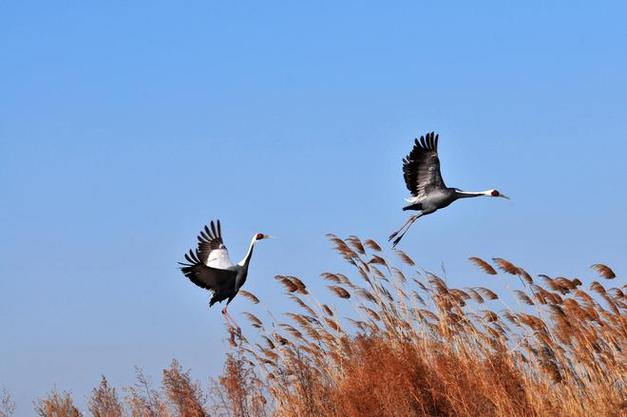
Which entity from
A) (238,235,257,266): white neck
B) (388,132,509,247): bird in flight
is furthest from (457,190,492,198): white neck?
(238,235,257,266): white neck

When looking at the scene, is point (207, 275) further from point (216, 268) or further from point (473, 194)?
point (473, 194)

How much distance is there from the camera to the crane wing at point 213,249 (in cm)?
1569

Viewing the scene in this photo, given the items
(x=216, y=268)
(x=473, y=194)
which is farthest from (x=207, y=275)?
(x=473, y=194)

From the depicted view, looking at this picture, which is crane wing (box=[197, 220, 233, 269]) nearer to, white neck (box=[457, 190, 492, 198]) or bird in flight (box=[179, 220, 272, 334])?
bird in flight (box=[179, 220, 272, 334])

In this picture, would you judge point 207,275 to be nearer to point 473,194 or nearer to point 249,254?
point 249,254

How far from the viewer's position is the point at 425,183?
52.0 feet

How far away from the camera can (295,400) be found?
1179 cm

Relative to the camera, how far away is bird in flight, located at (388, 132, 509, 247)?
50.4 feet

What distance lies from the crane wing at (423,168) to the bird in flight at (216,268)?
2.29 meters

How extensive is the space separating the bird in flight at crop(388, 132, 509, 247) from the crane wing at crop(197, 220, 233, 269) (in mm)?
2466

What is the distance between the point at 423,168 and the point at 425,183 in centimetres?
29

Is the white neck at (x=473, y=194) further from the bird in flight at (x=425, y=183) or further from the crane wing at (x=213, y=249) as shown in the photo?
the crane wing at (x=213, y=249)

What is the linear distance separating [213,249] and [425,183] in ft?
10.8

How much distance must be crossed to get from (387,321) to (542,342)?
5.73ft
